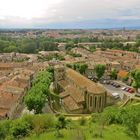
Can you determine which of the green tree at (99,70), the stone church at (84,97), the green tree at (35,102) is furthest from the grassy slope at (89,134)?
the green tree at (99,70)

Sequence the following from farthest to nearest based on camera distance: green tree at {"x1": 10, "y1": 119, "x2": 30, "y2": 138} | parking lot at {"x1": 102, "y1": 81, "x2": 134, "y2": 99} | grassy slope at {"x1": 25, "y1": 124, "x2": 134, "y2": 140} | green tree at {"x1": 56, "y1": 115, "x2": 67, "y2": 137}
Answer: parking lot at {"x1": 102, "y1": 81, "x2": 134, "y2": 99}
green tree at {"x1": 56, "y1": 115, "x2": 67, "y2": 137}
green tree at {"x1": 10, "y1": 119, "x2": 30, "y2": 138}
grassy slope at {"x1": 25, "y1": 124, "x2": 134, "y2": 140}

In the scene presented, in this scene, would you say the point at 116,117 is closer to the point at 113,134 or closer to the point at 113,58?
the point at 113,134

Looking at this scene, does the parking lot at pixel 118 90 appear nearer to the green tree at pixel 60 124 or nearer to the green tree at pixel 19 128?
the green tree at pixel 60 124

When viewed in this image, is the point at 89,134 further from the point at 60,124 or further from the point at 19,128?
the point at 19,128

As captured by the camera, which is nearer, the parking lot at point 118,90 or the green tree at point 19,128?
the green tree at point 19,128

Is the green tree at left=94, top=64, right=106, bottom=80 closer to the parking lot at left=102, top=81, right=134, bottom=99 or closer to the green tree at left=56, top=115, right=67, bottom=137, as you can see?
the parking lot at left=102, top=81, right=134, bottom=99

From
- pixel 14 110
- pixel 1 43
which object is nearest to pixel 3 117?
pixel 14 110

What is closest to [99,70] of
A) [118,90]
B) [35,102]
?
[118,90]

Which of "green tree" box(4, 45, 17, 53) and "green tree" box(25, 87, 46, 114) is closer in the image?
"green tree" box(25, 87, 46, 114)

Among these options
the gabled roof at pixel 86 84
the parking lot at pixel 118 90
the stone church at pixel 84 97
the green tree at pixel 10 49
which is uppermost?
the gabled roof at pixel 86 84

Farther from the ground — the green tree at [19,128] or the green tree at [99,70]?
the green tree at [19,128]

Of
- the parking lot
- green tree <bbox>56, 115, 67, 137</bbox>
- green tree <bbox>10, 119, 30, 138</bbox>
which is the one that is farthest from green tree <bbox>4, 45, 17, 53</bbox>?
green tree <bbox>10, 119, 30, 138</bbox>

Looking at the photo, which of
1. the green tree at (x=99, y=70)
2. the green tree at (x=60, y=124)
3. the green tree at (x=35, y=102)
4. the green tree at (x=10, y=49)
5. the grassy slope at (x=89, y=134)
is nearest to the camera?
the grassy slope at (x=89, y=134)
